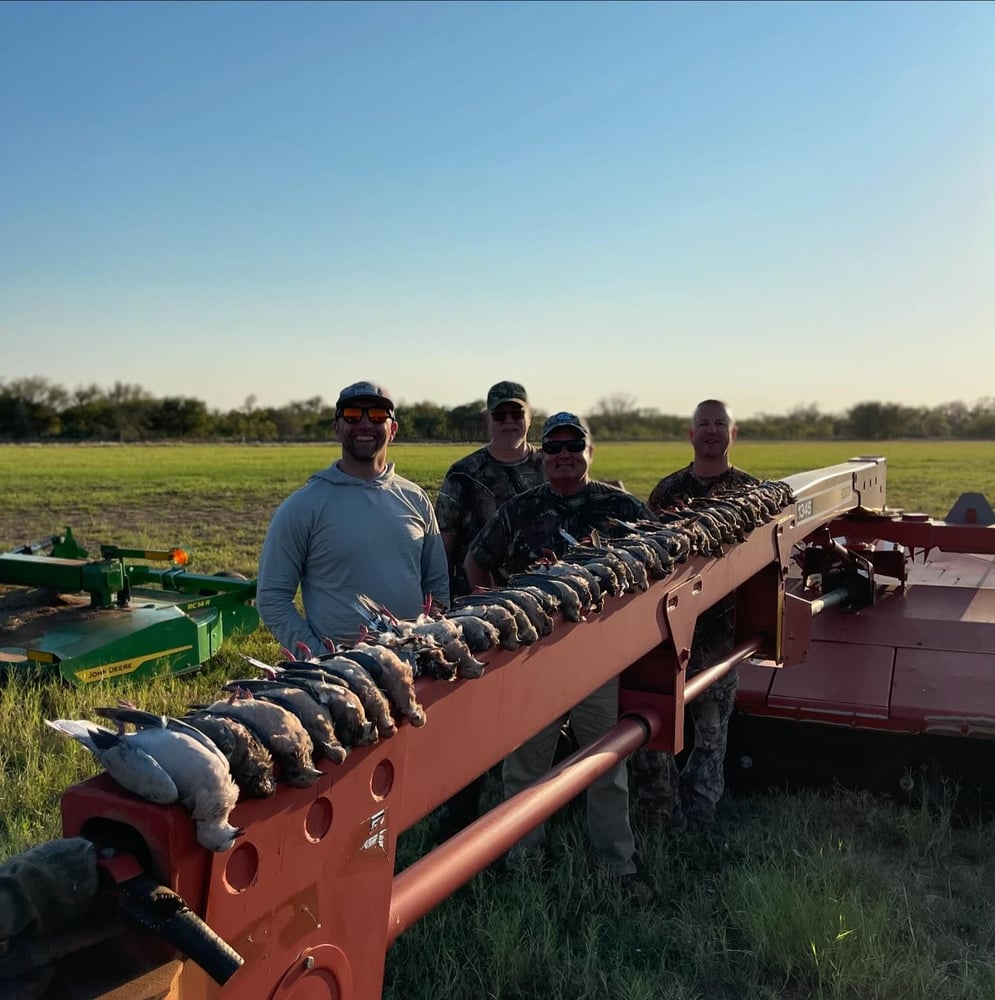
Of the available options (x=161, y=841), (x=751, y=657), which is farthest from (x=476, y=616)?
(x=751, y=657)

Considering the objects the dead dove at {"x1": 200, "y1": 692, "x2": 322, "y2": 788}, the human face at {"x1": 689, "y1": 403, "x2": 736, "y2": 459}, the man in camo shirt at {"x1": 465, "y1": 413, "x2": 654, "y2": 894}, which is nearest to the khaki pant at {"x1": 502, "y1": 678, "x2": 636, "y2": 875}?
the man in camo shirt at {"x1": 465, "y1": 413, "x2": 654, "y2": 894}

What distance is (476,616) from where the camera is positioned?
171 centimetres

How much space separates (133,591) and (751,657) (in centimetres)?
635

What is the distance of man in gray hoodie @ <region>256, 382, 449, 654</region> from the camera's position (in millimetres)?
3805

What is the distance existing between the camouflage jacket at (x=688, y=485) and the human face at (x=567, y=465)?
927 millimetres

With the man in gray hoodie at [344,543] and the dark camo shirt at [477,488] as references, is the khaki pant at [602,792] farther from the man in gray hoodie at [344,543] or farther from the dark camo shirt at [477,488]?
the dark camo shirt at [477,488]

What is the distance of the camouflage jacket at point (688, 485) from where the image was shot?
4.87 meters

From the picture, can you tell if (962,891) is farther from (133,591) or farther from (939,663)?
(133,591)

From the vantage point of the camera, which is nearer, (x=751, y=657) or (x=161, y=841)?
(x=161, y=841)

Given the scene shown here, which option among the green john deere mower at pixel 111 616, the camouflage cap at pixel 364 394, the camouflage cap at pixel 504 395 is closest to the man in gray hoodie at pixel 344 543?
the camouflage cap at pixel 364 394

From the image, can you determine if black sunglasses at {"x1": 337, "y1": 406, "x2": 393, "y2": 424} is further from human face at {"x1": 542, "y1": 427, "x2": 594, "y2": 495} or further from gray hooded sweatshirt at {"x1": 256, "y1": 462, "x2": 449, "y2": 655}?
human face at {"x1": 542, "y1": 427, "x2": 594, "y2": 495}

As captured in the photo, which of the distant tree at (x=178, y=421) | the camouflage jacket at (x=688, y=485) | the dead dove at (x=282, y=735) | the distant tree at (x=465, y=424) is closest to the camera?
the dead dove at (x=282, y=735)

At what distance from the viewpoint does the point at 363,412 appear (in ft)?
12.5

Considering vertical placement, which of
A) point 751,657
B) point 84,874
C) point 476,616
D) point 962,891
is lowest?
point 962,891
